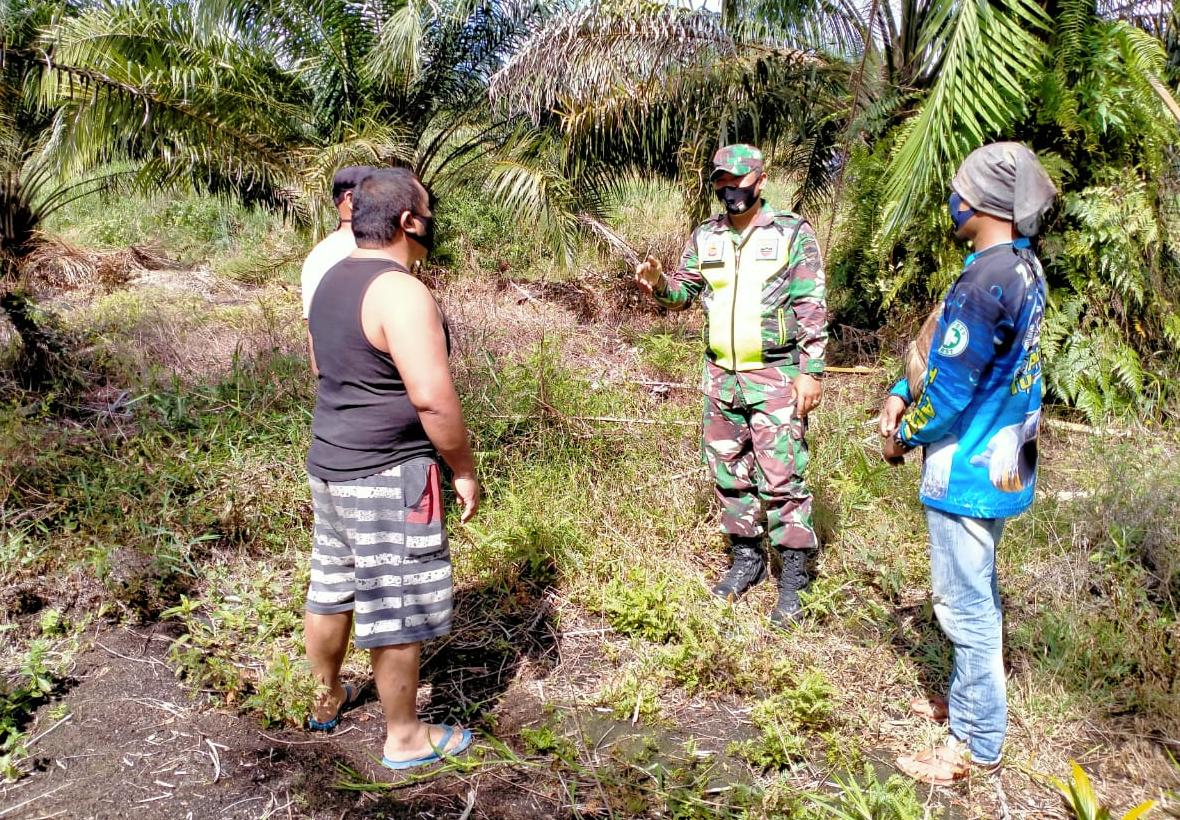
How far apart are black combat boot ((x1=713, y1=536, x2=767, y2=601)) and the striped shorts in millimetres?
1592

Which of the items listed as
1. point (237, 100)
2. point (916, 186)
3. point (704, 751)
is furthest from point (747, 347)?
point (237, 100)

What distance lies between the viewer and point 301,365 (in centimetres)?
508

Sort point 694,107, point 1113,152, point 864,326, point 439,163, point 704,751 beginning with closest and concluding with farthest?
point 704,751
point 1113,152
point 864,326
point 694,107
point 439,163

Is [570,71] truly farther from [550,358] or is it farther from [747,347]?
[747,347]

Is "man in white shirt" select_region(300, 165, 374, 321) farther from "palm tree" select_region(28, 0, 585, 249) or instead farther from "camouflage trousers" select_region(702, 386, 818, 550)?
"palm tree" select_region(28, 0, 585, 249)

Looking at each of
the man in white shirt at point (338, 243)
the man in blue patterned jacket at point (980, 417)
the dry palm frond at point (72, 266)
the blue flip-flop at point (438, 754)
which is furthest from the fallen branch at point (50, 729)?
the dry palm frond at point (72, 266)

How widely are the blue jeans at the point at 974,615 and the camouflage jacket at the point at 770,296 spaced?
3.55 feet

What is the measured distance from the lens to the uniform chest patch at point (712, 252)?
11.3 feet

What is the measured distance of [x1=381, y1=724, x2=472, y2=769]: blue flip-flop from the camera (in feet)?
8.50

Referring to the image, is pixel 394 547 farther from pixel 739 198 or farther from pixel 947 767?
pixel 739 198

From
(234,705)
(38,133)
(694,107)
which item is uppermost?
(694,107)

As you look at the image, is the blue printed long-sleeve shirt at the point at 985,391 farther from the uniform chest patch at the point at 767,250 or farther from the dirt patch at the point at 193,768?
the dirt patch at the point at 193,768

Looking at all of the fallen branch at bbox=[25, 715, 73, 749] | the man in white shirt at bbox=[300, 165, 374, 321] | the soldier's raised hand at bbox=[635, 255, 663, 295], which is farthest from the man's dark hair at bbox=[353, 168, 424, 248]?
the fallen branch at bbox=[25, 715, 73, 749]

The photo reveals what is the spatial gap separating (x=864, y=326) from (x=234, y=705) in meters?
5.36
